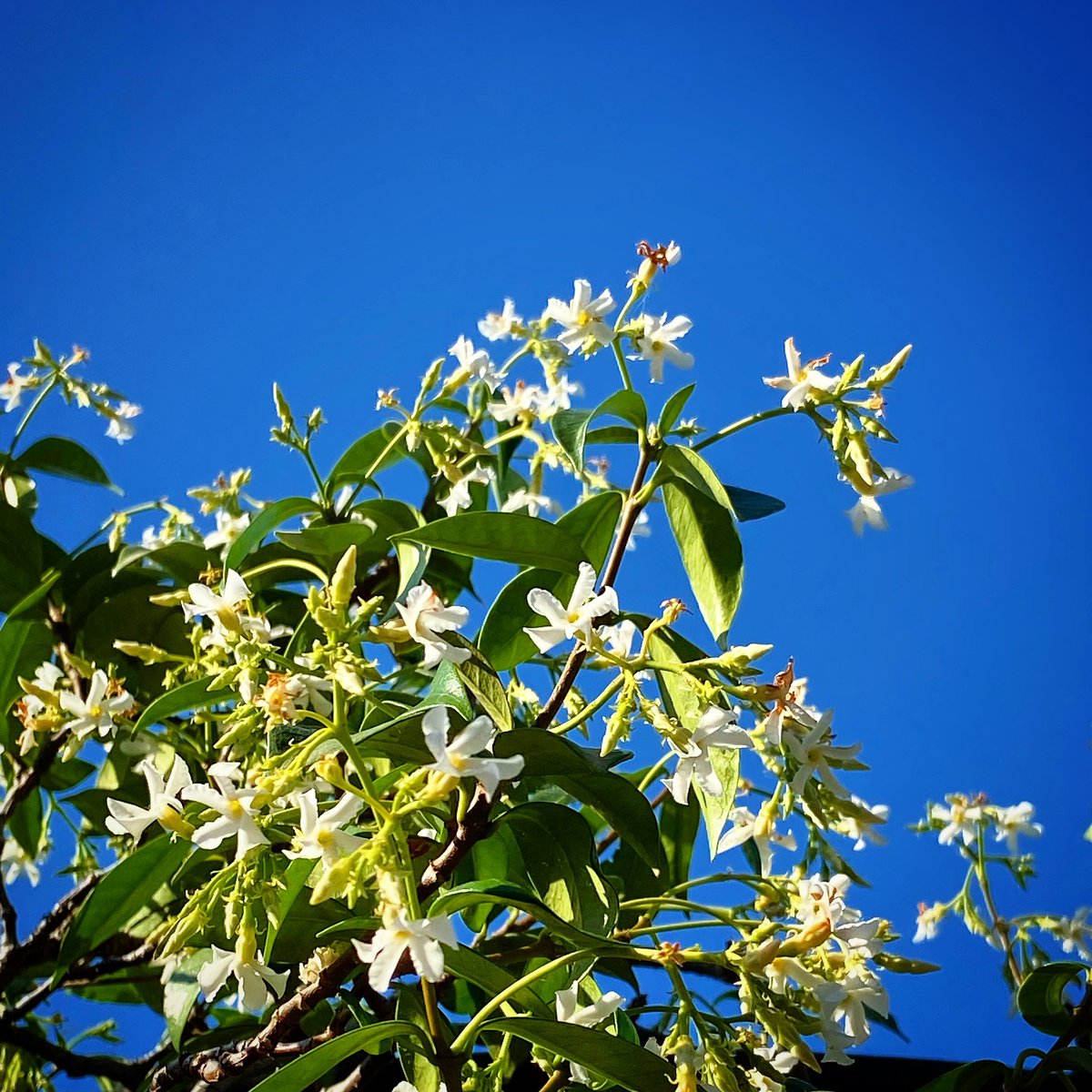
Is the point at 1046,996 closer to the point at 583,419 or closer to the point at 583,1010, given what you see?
the point at 583,1010

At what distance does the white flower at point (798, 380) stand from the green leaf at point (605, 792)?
0.86 ft

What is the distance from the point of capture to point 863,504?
755mm

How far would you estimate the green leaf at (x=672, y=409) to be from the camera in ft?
2.49

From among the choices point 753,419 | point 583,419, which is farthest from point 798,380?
point 583,419

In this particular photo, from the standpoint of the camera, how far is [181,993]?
75cm

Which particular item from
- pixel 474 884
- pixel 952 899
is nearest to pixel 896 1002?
pixel 952 899

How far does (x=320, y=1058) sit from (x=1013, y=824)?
33.0 inches

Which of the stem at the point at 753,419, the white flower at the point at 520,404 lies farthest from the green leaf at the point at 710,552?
the white flower at the point at 520,404

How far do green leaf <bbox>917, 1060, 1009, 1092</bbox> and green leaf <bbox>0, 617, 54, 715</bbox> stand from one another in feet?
2.52

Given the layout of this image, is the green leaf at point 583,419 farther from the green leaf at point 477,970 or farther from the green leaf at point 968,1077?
the green leaf at point 968,1077

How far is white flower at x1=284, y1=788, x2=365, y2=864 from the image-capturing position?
0.52 metres

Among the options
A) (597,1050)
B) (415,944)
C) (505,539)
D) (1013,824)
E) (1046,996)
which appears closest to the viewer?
(415,944)

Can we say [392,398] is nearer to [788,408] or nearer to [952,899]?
[788,408]

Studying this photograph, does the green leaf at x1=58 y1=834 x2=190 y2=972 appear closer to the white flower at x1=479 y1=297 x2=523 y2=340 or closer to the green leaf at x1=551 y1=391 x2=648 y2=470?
the green leaf at x1=551 y1=391 x2=648 y2=470
